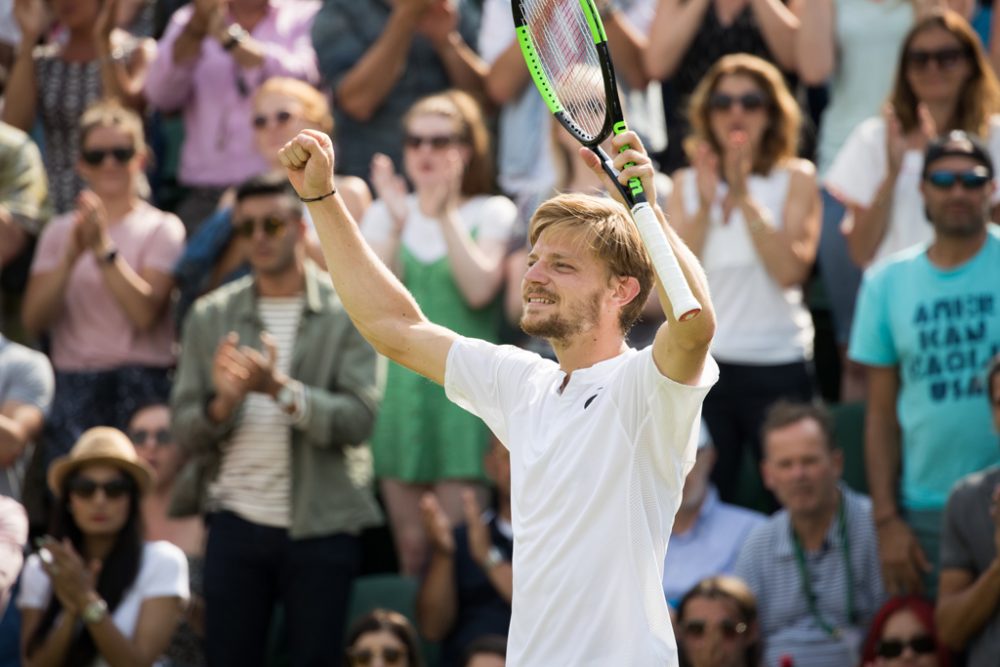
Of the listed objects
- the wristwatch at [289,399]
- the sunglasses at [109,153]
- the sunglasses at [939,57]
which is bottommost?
the wristwatch at [289,399]

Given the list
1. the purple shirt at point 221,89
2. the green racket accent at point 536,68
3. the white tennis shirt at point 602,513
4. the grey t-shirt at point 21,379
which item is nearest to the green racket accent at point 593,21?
the green racket accent at point 536,68

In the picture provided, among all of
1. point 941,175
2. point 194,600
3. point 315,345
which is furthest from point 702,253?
point 194,600

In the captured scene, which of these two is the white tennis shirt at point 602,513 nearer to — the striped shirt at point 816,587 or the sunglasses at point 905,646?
the sunglasses at point 905,646

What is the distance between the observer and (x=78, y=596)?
23.8 ft

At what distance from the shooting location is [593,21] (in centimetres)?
435

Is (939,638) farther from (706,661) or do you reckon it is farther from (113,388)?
(113,388)

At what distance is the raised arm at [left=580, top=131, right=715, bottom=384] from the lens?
409 centimetres

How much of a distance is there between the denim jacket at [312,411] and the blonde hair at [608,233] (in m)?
3.20

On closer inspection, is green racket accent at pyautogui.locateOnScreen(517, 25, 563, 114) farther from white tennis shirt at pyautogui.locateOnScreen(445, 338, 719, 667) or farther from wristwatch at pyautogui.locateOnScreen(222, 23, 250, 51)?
wristwatch at pyautogui.locateOnScreen(222, 23, 250, 51)

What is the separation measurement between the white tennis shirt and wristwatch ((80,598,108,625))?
3.18 m

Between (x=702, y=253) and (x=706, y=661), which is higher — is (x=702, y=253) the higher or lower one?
the higher one

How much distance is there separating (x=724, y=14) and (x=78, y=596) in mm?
4525

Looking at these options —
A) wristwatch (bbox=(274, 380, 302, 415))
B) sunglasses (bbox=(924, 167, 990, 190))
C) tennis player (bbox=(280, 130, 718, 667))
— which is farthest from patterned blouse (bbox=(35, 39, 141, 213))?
tennis player (bbox=(280, 130, 718, 667))

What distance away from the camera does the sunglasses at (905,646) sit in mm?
7113
